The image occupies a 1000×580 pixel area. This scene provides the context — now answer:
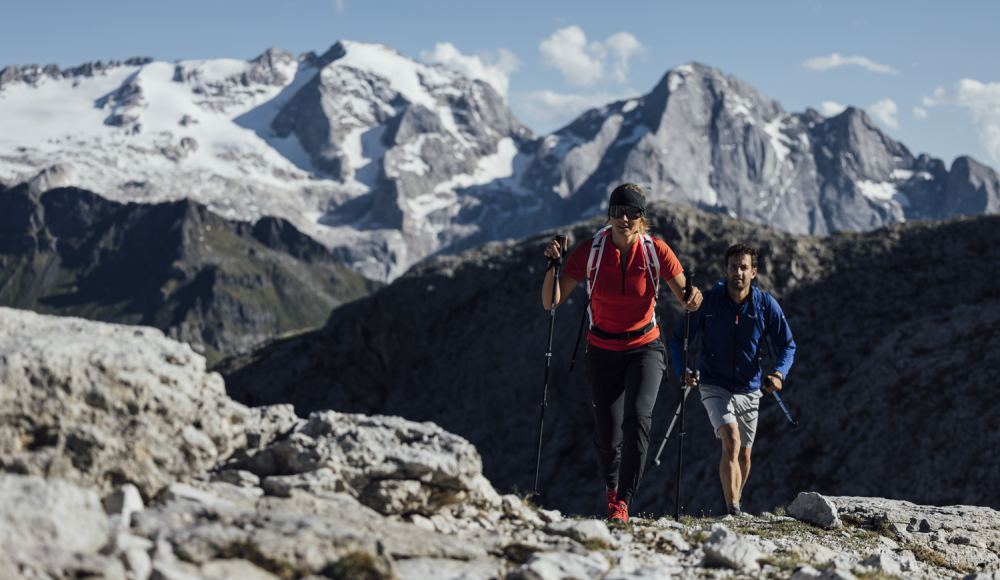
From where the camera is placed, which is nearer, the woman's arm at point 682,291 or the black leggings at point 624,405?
the black leggings at point 624,405

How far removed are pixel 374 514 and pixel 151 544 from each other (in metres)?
2.12

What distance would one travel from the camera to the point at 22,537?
4340 mm

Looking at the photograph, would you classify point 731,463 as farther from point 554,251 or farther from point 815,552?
point 554,251

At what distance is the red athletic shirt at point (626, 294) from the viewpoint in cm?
819

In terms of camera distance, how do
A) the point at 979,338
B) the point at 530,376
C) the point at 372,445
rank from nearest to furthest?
the point at 372,445, the point at 979,338, the point at 530,376

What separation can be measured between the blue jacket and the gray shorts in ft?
0.30

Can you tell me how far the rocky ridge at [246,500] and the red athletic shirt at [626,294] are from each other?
2.22 meters

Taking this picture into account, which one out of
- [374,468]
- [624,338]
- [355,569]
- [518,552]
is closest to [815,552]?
[624,338]

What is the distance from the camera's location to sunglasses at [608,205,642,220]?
8203mm

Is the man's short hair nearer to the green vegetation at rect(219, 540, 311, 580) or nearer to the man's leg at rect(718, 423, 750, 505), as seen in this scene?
the man's leg at rect(718, 423, 750, 505)

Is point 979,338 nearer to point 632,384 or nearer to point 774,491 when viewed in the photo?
point 774,491

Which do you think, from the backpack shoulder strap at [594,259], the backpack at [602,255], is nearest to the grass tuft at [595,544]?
the backpack at [602,255]

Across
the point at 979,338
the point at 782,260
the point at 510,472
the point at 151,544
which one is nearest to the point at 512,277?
the point at 510,472

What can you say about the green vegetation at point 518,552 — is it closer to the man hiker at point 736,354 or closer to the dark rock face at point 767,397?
the man hiker at point 736,354
